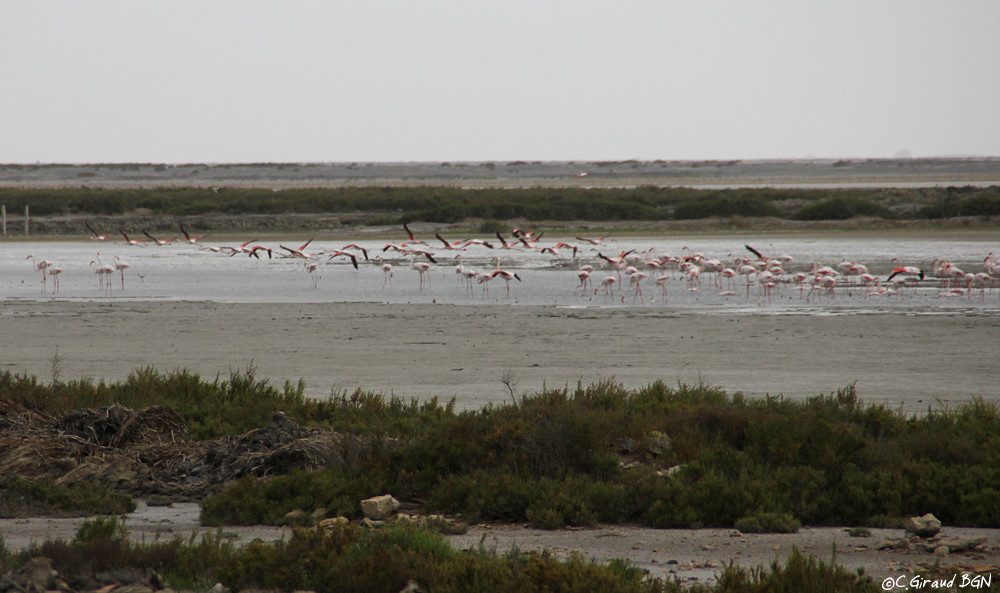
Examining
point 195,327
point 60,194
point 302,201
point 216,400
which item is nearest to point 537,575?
point 216,400

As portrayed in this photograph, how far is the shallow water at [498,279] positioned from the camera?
18.8m

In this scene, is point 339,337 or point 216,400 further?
point 339,337

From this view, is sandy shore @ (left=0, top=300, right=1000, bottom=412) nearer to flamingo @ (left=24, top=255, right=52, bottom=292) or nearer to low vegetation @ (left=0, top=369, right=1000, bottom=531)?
low vegetation @ (left=0, top=369, right=1000, bottom=531)

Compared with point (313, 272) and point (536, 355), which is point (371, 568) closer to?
point (536, 355)

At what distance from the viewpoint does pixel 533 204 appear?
4522cm

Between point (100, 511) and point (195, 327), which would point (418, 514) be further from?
point (195, 327)

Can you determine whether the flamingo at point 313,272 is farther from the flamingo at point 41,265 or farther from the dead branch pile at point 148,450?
the dead branch pile at point 148,450

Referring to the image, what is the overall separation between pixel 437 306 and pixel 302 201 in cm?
3271

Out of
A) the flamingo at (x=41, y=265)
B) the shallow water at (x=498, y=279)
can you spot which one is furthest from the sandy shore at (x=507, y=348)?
the flamingo at (x=41, y=265)

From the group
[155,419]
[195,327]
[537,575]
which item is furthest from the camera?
[195,327]

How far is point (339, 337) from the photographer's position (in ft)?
46.8

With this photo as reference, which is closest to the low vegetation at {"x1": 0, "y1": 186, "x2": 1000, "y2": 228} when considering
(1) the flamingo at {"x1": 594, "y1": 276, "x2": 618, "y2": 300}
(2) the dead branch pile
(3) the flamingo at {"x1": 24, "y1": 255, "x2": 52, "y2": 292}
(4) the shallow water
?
(4) the shallow water

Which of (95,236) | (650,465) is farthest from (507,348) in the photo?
(95,236)

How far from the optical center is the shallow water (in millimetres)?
18766
